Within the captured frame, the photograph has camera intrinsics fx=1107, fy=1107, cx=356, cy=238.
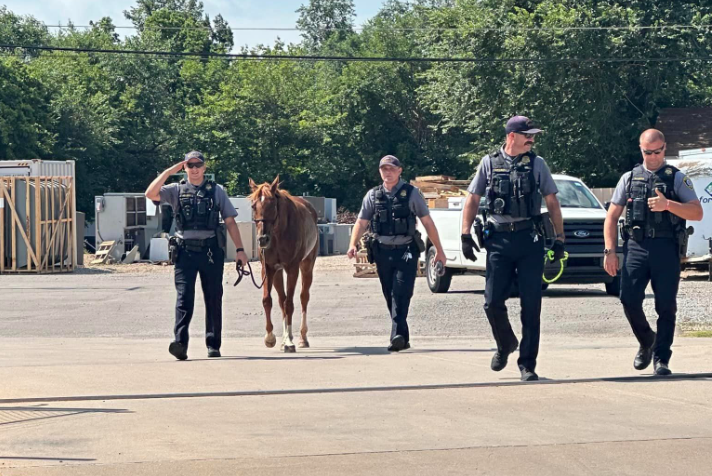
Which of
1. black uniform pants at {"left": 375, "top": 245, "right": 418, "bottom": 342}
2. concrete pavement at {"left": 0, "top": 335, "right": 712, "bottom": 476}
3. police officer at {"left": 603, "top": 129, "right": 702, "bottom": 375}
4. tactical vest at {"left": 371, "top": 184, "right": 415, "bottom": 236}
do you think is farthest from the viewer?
tactical vest at {"left": 371, "top": 184, "right": 415, "bottom": 236}

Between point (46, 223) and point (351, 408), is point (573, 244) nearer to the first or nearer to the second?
point (351, 408)

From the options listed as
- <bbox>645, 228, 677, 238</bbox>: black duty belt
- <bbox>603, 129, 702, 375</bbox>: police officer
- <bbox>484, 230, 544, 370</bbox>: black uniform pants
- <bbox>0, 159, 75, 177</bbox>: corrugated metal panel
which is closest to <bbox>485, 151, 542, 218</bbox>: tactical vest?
<bbox>484, 230, 544, 370</bbox>: black uniform pants

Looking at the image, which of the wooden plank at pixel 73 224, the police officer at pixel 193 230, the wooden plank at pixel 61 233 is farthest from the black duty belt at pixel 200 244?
the wooden plank at pixel 73 224

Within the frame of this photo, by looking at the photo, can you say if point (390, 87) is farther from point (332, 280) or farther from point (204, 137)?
point (332, 280)

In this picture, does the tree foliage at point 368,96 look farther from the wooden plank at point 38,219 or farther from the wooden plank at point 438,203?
the wooden plank at point 38,219

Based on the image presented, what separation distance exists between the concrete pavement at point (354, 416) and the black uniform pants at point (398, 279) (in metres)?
0.39

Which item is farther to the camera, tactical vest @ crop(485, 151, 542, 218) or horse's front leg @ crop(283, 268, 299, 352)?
horse's front leg @ crop(283, 268, 299, 352)

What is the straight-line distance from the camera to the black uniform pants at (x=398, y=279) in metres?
10.7

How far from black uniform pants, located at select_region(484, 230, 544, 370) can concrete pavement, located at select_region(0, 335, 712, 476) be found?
0.36 m

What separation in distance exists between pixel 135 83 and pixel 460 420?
58220 millimetres

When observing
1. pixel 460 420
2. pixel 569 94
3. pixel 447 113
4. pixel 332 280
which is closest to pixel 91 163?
pixel 447 113

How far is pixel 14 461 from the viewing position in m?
5.76

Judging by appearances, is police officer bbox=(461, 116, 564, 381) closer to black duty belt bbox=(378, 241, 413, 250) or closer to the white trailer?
black duty belt bbox=(378, 241, 413, 250)

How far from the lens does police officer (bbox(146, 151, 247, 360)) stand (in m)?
10.5
